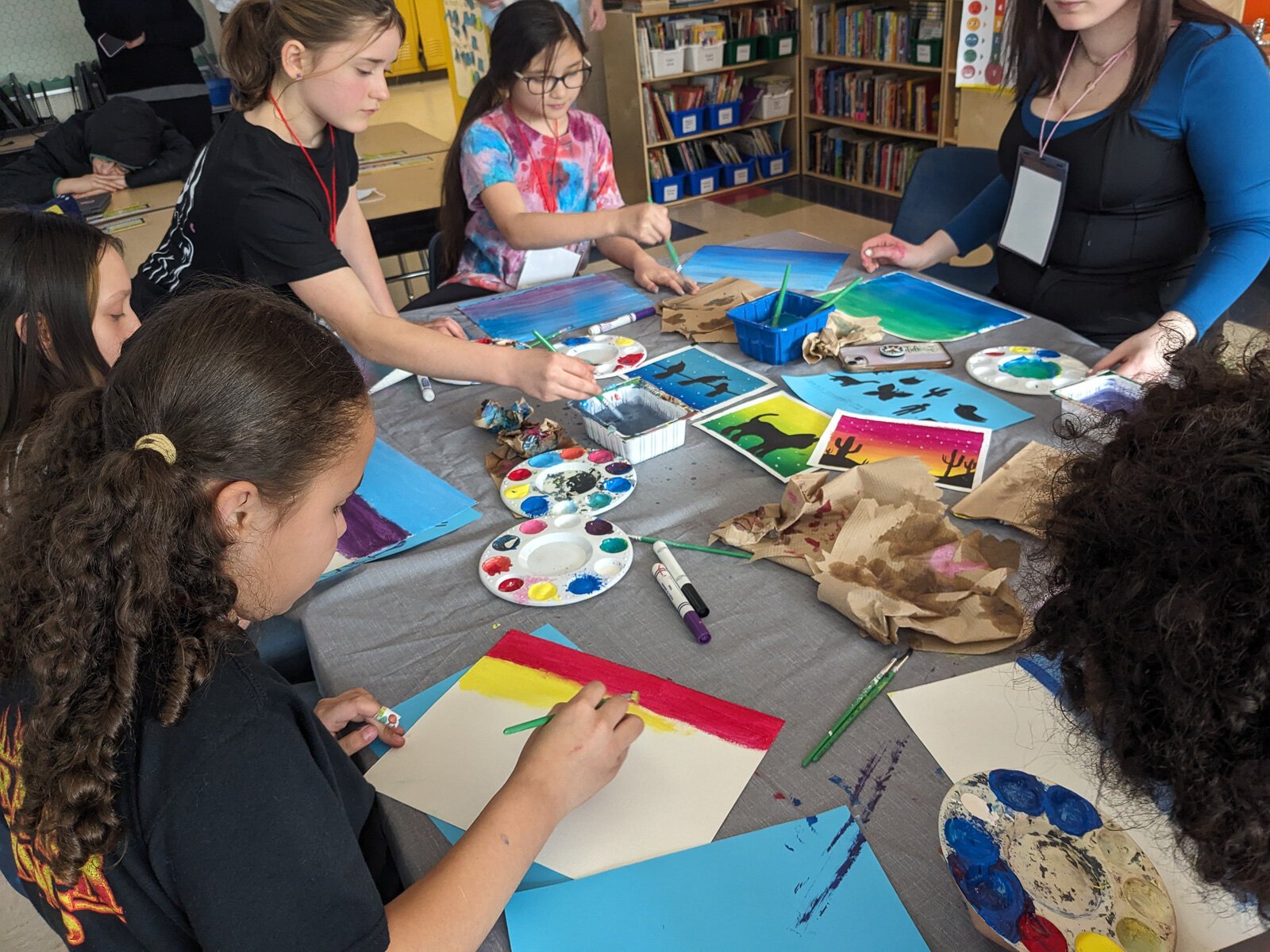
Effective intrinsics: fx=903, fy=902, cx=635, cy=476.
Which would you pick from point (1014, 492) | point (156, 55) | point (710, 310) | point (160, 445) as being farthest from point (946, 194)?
point (156, 55)

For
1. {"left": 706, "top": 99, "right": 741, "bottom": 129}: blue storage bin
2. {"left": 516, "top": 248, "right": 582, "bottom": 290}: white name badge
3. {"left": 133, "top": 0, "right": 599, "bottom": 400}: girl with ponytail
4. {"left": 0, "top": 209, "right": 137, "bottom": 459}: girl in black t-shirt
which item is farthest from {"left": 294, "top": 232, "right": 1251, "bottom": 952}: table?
{"left": 706, "top": 99, "right": 741, "bottom": 129}: blue storage bin

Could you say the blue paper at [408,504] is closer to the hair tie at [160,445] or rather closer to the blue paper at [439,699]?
the blue paper at [439,699]

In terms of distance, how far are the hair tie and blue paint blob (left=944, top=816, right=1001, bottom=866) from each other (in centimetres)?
67

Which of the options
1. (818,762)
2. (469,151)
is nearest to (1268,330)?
(818,762)

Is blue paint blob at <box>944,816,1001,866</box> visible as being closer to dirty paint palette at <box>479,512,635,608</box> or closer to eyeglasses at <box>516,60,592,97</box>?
dirty paint palette at <box>479,512,635,608</box>

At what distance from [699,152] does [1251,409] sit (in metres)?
4.93

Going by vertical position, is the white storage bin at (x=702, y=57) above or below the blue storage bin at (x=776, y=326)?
above

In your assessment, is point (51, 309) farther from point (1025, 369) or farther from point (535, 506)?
point (1025, 369)

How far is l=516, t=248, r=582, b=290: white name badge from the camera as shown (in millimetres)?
2133

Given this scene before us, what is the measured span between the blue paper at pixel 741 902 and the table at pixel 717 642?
2cm

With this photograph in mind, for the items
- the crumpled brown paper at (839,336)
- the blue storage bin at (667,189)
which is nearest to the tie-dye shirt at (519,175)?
the crumpled brown paper at (839,336)

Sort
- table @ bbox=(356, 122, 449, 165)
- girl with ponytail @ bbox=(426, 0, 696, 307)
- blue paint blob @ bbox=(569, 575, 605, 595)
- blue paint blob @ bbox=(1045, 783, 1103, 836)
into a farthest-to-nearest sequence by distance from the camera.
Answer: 1. table @ bbox=(356, 122, 449, 165)
2. girl with ponytail @ bbox=(426, 0, 696, 307)
3. blue paint blob @ bbox=(569, 575, 605, 595)
4. blue paint blob @ bbox=(1045, 783, 1103, 836)

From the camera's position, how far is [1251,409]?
21.4 inches

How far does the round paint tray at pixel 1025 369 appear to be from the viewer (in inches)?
55.5
